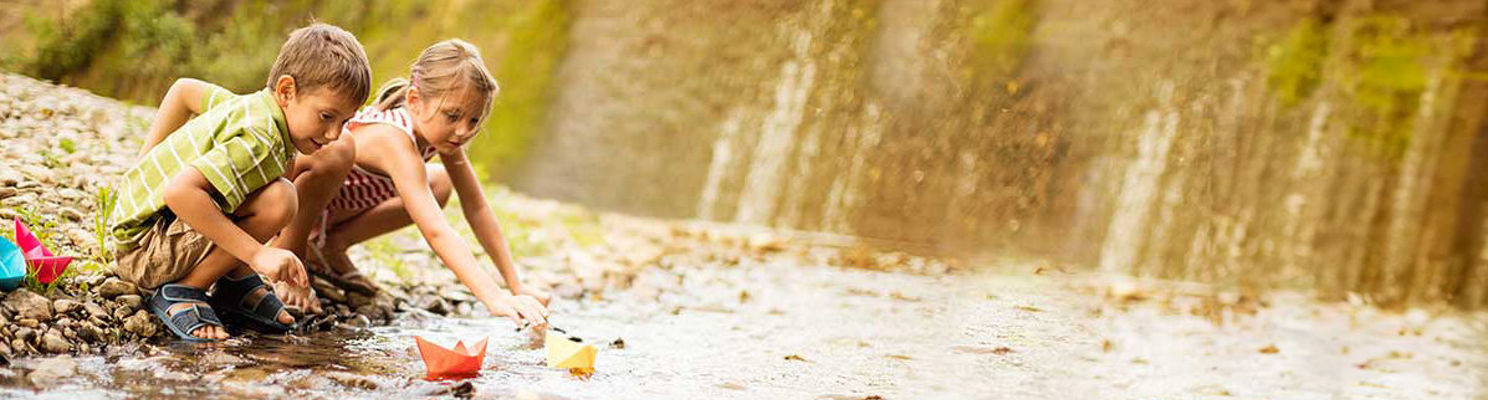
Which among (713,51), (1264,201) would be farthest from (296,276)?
(713,51)

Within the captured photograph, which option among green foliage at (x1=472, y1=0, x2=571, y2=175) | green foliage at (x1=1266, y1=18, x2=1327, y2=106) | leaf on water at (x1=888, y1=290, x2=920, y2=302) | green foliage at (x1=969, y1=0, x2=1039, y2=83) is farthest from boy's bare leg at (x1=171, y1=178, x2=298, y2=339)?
green foliage at (x1=472, y1=0, x2=571, y2=175)

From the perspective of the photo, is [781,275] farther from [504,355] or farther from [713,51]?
[713,51]

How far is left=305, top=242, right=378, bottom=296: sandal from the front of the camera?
Answer: 354 centimetres

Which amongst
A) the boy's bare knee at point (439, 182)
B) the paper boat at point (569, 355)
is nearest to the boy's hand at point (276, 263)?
the paper boat at point (569, 355)

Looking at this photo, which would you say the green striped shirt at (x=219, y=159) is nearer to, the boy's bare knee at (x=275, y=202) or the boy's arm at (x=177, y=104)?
the boy's bare knee at (x=275, y=202)

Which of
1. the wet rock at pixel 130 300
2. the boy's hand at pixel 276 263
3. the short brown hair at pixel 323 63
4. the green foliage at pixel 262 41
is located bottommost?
the wet rock at pixel 130 300

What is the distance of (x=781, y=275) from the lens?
20.5 ft

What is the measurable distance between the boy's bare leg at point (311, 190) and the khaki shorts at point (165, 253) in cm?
37

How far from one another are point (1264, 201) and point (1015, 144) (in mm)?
1985

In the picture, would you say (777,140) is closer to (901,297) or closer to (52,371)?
(901,297)

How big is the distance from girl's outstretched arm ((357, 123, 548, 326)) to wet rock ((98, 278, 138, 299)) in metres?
0.65

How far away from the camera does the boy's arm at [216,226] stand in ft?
8.46

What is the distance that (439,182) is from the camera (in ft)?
12.1

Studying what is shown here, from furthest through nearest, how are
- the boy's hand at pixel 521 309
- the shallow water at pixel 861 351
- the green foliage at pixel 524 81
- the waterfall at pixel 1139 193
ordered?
the green foliage at pixel 524 81
the waterfall at pixel 1139 193
the boy's hand at pixel 521 309
the shallow water at pixel 861 351
